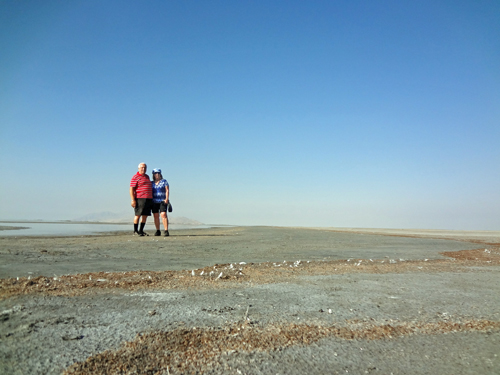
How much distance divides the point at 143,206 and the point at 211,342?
981 centimetres

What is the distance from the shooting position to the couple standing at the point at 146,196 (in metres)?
11.2

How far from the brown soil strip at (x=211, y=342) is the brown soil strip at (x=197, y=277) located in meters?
1.35

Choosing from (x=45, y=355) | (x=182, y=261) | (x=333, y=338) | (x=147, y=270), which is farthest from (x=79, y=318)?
(x=182, y=261)

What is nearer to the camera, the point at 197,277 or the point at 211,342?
the point at 211,342

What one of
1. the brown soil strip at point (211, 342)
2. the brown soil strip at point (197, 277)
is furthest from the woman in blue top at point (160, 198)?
the brown soil strip at point (211, 342)

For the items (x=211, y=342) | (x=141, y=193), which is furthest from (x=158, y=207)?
(x=211, y=342)

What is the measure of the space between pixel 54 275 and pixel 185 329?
2.56 m

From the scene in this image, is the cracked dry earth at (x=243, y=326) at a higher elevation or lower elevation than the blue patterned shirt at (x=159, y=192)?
lower

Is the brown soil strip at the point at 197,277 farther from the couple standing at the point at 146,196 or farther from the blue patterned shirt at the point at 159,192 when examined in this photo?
the blue patterned shirt at the point at 159,192

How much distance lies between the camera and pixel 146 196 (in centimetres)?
1118

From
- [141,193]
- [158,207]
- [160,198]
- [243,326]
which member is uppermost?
[141,193]

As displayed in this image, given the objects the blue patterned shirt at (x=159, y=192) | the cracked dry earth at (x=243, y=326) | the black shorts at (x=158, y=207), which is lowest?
the cracked dry earth at (x=243, y=326)

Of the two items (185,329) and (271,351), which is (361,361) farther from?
(185,329)

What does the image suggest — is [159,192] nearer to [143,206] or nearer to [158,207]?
[158,207]
